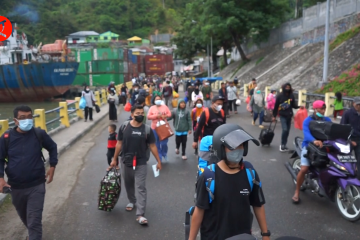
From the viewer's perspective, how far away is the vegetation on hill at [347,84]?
1726 cm

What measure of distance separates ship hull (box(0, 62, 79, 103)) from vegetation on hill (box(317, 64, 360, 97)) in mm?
29267

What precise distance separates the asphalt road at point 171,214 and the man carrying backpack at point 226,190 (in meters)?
2.17

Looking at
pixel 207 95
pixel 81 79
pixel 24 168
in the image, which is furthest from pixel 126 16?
pixel 24 168

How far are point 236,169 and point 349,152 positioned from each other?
2.95 m

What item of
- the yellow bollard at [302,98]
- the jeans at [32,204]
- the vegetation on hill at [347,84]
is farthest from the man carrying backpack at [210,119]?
the vegetation on hill at [347,84]

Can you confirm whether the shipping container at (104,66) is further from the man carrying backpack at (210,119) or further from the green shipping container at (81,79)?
the man carrying backpack at (210,119)

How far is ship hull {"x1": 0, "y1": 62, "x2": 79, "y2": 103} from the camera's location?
37656mm

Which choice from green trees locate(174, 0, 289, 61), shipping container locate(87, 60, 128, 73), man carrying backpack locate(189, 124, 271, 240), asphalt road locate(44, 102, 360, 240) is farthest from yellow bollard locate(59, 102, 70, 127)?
shipping container locate(87, 60, 128, 73)

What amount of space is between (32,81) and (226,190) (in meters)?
39.5

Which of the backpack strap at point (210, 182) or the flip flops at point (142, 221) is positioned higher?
the backpack strap at point (210, 182)

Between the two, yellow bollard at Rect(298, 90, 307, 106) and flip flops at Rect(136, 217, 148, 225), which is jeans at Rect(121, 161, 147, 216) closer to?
flip flops at Rect(136, 217, 148, 225)

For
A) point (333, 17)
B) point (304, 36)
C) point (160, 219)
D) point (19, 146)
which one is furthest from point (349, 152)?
point (304, 36)

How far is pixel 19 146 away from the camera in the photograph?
13.7 feet

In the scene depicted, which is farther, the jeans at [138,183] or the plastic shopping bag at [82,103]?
the plastic shopping bag at [82,103]
